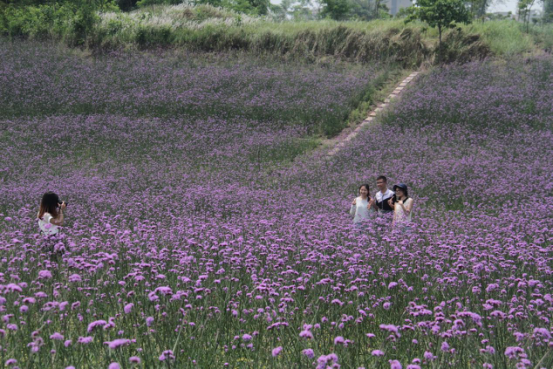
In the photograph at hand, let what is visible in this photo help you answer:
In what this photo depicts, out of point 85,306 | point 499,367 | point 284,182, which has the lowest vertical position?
point 284,182

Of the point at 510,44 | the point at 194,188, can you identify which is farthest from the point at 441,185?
the point at 510,44

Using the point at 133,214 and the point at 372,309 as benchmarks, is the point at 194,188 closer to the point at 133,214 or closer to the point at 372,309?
the point at 133,214

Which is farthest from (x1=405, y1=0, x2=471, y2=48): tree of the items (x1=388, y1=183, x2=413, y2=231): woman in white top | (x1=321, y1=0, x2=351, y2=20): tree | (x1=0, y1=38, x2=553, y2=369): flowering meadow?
(x1=321, y1=0, x2=351, y2=20): tree

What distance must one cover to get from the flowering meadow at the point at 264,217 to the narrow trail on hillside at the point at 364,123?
19.8 inches

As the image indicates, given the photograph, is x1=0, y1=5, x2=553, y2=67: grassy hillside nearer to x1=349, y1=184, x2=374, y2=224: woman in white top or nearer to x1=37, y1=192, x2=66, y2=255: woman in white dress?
x1=349, y1=184, x2=374, y2=224: woman in white top

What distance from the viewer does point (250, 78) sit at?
21219 millimetres

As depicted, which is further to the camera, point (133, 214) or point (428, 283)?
point (133, 214)

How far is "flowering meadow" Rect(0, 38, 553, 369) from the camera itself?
3729 millimetres

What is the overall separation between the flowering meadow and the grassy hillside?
69.2 inches

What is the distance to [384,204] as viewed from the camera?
884 cm

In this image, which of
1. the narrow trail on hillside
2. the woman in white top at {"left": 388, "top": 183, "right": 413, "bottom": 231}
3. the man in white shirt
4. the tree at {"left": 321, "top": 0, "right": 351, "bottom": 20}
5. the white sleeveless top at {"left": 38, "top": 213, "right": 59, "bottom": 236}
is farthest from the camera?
the tree at {"left": 321, "top": 0, "right": 351, "bottom": 20}

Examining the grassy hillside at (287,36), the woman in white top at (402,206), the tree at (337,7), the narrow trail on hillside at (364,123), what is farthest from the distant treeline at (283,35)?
the tree at (337,7)

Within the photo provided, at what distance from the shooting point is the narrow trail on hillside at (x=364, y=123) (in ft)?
52.6

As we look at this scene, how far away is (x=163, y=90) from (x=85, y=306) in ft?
53.6
